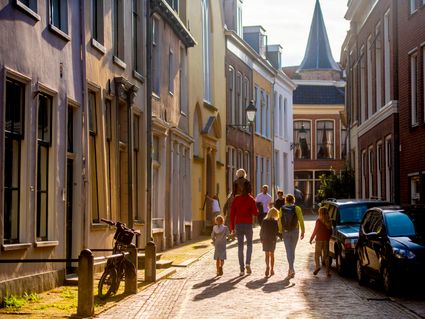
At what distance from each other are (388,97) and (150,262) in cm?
Answer: 1556

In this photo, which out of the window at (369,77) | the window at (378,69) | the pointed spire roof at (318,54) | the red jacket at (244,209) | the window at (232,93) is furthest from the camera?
the pointed spire roof at (318,54)

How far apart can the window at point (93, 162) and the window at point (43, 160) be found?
2941 millimetres

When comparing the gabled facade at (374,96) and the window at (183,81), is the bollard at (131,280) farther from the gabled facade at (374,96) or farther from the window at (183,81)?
the window at (183,81)

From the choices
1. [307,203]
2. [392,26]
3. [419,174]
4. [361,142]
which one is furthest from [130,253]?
[307,203]

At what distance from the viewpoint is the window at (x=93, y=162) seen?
1888 cm

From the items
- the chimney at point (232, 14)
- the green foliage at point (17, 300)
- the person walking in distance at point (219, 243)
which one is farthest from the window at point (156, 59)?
the chimney at point (232, 14)

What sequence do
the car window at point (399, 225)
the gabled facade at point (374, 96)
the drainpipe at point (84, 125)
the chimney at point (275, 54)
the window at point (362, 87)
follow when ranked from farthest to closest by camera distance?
the chimney at point (275, 54), the window at point (362, 87), the gabled facade at point (374, 96), the drainpipe at point (84, 125), the car window at point (399, 225)

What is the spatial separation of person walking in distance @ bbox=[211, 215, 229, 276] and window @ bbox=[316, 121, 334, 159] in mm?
55933

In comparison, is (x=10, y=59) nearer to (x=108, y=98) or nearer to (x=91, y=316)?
(x=91, y=316)

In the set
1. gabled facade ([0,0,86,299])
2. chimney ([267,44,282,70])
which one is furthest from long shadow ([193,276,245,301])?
chimney ([267,44,282,70])

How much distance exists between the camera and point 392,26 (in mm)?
28625

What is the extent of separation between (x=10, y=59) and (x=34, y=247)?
2.94m

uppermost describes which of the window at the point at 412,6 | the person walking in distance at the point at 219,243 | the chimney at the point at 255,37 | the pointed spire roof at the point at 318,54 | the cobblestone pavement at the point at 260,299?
the pointed spire roof at the point at 318,54

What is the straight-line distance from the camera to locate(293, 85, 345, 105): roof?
74.9 m
